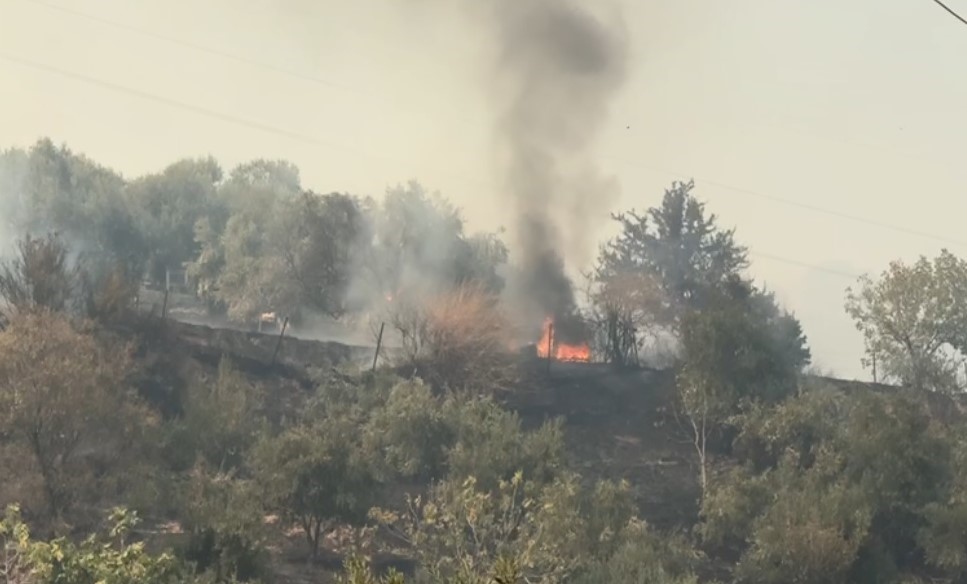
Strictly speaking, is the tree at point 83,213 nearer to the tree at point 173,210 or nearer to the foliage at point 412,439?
the tree at point 173,210

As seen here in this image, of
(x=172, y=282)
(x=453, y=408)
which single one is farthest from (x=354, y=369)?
(x=172, y=282)

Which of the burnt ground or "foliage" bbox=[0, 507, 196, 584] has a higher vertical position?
the burnt ground

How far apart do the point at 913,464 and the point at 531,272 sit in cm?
4037

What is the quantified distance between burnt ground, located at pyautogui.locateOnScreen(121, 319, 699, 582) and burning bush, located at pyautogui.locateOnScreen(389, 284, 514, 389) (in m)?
1.93

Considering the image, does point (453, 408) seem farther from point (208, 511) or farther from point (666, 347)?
point (666, 347)

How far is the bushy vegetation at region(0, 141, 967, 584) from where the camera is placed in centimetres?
3697

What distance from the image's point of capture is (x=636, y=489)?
2048 inches

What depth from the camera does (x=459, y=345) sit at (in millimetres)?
59812

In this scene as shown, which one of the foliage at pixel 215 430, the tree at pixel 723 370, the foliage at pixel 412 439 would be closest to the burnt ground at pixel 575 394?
the tree at pixel 723 370

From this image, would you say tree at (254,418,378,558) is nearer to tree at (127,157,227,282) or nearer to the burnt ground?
the burnt ground

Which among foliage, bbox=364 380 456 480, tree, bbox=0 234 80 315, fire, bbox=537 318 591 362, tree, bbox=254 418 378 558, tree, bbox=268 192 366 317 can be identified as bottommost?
tree, bbox=254 418 378 558

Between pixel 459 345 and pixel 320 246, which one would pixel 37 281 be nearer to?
pixel 459 345

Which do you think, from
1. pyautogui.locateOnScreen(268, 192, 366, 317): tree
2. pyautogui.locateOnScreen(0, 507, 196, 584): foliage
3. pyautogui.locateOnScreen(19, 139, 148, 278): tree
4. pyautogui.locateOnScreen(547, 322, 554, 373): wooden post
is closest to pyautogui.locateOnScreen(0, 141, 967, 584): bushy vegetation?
pyautogui.locateOnScreen(0, 507, 196, 584): foliage

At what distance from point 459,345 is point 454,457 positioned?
15544mm
